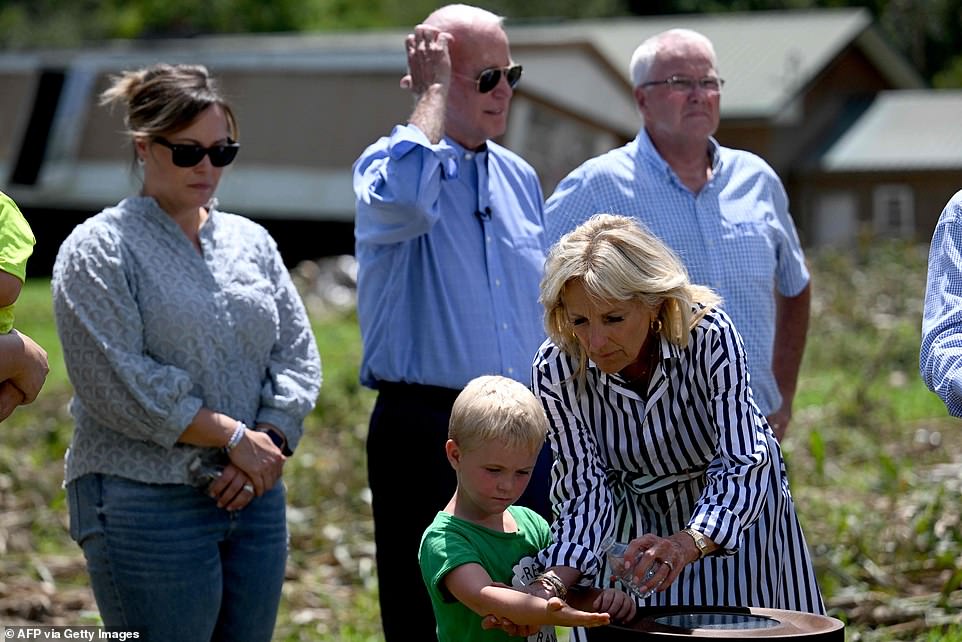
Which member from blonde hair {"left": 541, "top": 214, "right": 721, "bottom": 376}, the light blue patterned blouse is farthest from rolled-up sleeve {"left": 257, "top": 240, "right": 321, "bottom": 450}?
blonde hair {"left": 541, "top": 214, "right": 721, "bottom": 376}

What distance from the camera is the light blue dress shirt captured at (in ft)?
12.9

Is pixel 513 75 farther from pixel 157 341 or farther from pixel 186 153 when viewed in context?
pixel 157 341

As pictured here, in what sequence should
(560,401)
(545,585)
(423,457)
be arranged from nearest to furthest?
(545,585) → (560,401) → (423,457)

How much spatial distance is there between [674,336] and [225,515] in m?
1.78

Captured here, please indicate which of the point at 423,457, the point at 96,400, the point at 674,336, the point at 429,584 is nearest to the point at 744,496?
the point at 674,336

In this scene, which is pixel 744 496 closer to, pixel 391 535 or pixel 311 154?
pixel 391 535

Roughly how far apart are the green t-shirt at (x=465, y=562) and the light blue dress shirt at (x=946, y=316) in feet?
3.97

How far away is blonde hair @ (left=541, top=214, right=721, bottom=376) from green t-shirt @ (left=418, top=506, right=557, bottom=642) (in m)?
0.52

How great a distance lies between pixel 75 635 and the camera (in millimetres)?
6086

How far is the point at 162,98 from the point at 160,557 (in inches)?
59.9

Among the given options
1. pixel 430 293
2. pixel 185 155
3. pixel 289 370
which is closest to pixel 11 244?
pixel 185 155

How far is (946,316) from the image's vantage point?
4035 millimetres

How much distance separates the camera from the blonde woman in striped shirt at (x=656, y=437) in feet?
12.5

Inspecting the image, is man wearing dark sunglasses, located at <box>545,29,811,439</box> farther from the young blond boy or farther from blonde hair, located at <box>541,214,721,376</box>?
the young blond boy
